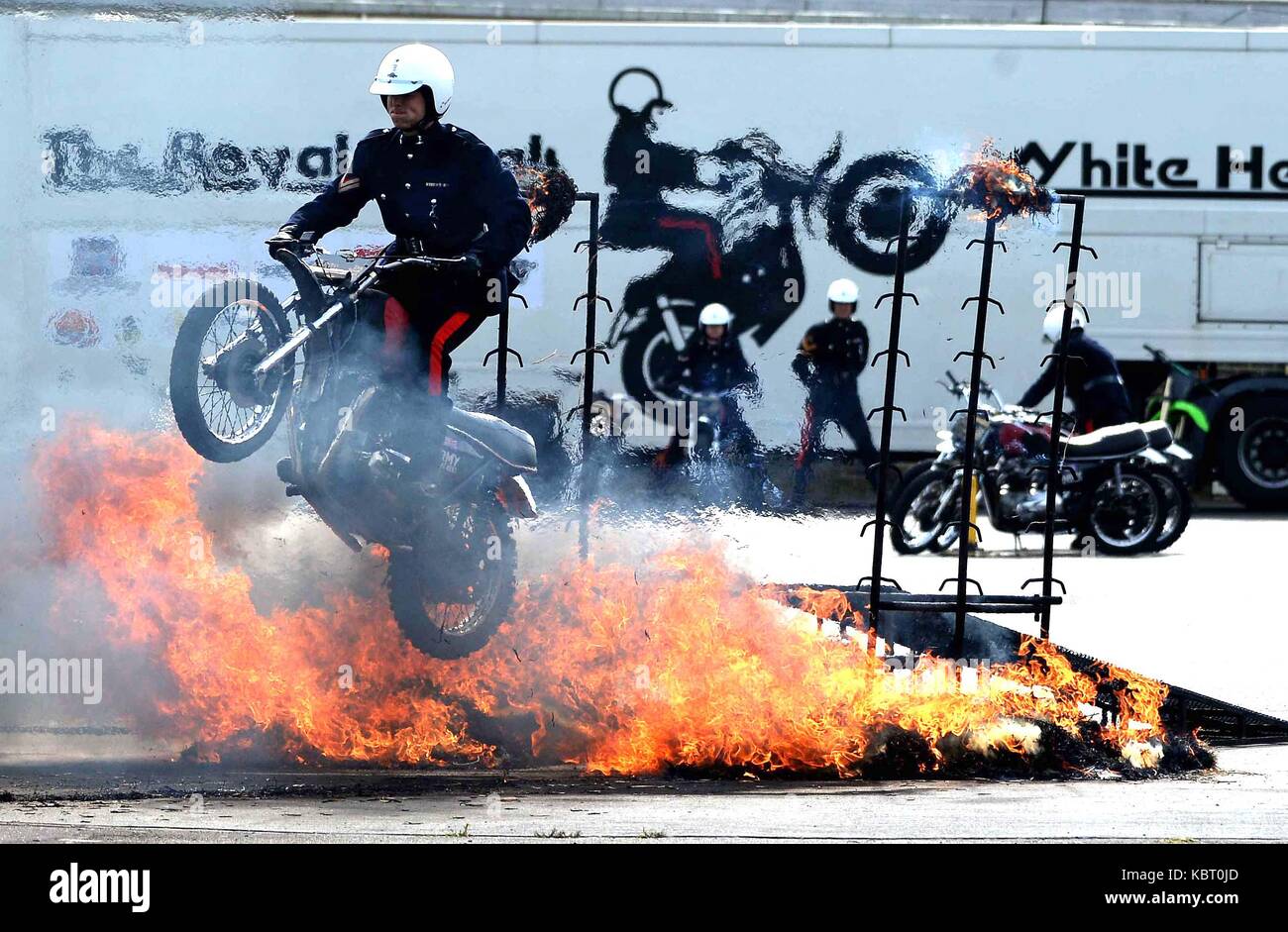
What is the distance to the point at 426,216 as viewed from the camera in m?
6.93

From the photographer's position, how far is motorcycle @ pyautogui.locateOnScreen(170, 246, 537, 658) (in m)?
6.47

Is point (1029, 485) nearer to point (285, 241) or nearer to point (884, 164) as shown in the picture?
point (884, 164)

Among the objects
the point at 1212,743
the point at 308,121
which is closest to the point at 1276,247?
the point at 308,121

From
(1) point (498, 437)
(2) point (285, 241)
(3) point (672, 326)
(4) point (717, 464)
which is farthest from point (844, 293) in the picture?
(2) point (285, 241)

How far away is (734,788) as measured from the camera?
248 inches

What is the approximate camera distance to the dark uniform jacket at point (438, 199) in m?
6.93

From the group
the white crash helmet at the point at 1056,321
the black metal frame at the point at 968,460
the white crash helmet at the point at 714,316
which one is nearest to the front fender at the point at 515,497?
the black metal frame at the point at 968,460

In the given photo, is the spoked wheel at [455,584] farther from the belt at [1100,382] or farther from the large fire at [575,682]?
the belt at [1100,382]

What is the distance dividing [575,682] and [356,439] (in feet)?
4.02

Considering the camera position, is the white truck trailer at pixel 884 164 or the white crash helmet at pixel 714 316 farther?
the white truck trailer at pixel 884 164

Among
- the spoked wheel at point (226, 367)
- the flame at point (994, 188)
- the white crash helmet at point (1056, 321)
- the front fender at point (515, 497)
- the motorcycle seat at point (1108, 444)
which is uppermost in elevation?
the flame at point (994, 188)

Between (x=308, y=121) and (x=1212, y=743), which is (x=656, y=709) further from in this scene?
(x=308, y=121)

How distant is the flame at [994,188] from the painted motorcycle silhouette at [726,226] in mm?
6118

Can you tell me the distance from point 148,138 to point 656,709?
3.59 meters
